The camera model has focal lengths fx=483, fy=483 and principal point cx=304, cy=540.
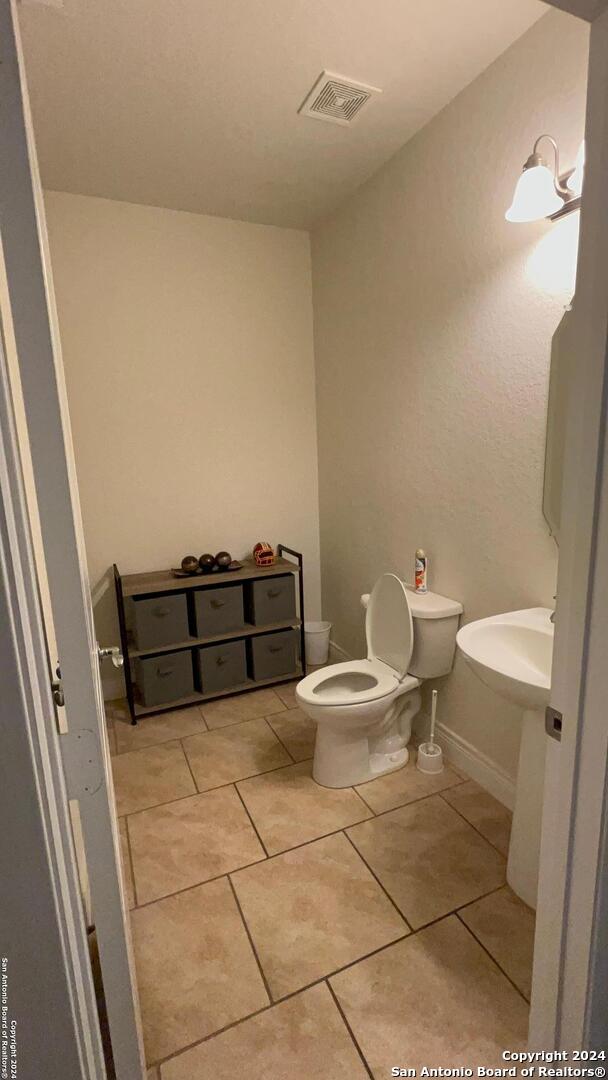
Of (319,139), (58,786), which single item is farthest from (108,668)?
(319,139)

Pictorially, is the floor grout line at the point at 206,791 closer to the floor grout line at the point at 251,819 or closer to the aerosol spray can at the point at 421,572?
the floor grout line at the point at 251,819

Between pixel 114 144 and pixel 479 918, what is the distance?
3.04m

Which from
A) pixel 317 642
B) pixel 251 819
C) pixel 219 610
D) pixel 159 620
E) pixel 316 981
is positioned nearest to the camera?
pixel 316 981

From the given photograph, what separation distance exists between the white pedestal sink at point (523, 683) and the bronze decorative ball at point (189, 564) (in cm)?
159

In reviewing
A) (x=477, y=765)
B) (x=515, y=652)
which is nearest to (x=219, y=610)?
(x=477, y=765)

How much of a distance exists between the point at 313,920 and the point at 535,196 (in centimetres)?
218

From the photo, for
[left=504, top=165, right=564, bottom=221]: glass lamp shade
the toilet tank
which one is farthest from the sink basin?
[left=504, top=165, right=564, bottom=221]: glass lamp shade

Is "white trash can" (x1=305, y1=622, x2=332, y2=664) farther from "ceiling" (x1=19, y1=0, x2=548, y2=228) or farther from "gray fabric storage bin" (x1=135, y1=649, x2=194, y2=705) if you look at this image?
"ceiling" (x1=19, y1=0, x2=548, y2=228)

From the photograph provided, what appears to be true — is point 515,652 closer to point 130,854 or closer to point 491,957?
point 491,957

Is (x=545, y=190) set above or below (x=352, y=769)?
above

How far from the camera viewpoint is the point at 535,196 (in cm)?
135

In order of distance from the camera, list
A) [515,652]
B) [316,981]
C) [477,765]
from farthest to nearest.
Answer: [477,765] < [515,652] < [316,981]

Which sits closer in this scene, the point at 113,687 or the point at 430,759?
the point at 430,759

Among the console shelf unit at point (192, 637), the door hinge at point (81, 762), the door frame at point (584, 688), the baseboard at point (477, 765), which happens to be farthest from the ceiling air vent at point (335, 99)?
the baseboard at point (477, 765)
